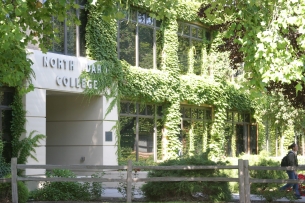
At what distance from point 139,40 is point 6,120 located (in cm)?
831

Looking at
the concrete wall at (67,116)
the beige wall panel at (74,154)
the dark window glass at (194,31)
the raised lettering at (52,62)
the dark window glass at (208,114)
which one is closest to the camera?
the concrete wall at (67,116)

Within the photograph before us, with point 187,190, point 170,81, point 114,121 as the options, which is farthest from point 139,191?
point 170,81

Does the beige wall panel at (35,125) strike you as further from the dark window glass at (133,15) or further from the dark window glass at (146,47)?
the dark window glass at (133,15)

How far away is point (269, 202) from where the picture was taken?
1814 centimetres

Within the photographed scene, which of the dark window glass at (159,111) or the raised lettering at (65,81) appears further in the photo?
the dark window glass at (159,111)

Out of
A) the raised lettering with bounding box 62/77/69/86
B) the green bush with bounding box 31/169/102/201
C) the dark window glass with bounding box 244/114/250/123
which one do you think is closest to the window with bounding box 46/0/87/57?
the raised lettering with bounding box 62/77/69/86

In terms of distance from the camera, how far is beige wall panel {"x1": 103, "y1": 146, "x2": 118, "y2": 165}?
2356cm

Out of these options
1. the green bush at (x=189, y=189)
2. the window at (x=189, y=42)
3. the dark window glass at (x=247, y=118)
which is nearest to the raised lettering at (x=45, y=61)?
the green bush at (x=189, y=189)

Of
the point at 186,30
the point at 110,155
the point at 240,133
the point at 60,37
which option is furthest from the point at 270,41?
the point at 240,133

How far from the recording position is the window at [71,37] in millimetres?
22484

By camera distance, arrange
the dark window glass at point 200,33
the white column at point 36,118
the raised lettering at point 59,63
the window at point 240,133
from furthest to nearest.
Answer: the window at point 240,133 → the dark window glass at point 200,33 → the raised lettering at point 59,63 → the white column at point 36,118

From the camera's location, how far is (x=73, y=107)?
2458cm

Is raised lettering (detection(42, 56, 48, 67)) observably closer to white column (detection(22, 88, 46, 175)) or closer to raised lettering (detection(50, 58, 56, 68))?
raised lettering (detection(50, 58, 56, 68))

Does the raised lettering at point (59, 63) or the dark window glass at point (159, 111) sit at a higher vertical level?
the raised lettering at point (59, 63)
